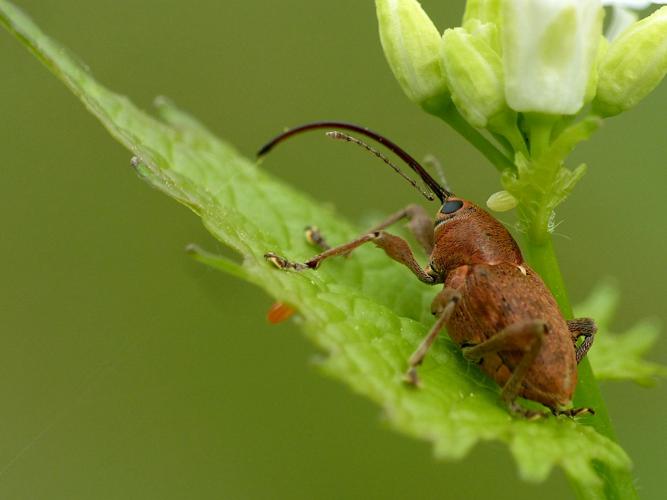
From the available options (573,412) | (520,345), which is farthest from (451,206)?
(573,412)

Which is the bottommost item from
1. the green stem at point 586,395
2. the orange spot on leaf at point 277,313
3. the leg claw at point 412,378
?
the green stem at point 586,395

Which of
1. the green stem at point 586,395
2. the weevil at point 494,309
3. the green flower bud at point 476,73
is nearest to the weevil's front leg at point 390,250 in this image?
the weevil at point 494,309

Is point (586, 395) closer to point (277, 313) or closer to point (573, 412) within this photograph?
point (573, 412)

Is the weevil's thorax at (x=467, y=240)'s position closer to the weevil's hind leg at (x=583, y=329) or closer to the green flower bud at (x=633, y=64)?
the weevil's hind leg at (x=583, y=329)

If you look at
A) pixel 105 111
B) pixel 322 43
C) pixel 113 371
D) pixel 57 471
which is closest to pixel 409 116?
pixel 322 43

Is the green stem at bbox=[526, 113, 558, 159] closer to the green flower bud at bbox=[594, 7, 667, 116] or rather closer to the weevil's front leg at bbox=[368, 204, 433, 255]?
the green flower bud at bbox=[594, 7, 667, 116]

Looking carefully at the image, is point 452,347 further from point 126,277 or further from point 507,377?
point 126,277
